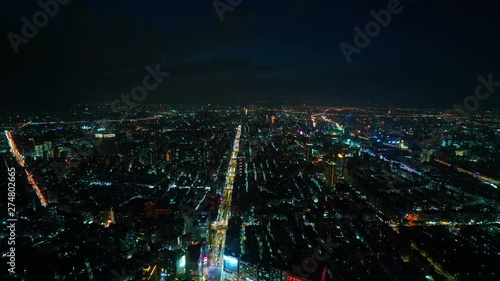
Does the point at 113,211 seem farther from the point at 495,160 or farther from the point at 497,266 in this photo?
the point at 495,160

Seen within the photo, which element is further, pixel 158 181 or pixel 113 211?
pixel 158 181

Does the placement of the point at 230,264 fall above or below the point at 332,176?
below

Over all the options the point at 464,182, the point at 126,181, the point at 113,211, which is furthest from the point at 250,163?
the point at 464,182

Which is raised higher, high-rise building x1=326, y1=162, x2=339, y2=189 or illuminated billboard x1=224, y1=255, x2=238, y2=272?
high-rise building x1=326, y1=162, x2=339, y2=189

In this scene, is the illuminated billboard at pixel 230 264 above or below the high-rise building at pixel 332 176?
below

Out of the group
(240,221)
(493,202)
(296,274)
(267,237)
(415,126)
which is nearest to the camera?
(296,274)

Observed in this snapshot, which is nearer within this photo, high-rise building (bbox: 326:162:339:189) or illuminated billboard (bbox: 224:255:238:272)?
illuminated billboard (bbox: 224:255:238:272)

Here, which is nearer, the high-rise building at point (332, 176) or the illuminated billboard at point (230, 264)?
the illuminated billboard at point (230, 264)

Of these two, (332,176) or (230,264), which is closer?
(230,264)
